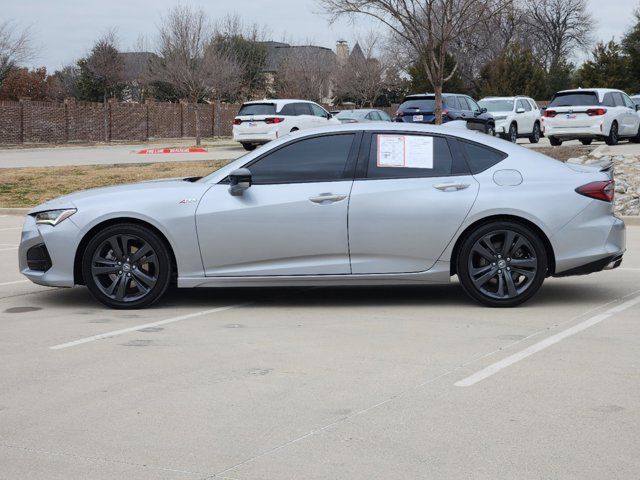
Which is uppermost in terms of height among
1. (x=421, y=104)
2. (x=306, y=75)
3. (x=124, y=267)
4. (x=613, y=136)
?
(x=306, y=75)

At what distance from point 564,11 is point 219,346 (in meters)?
89.2

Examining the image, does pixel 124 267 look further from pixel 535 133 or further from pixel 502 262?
pixel 535 133

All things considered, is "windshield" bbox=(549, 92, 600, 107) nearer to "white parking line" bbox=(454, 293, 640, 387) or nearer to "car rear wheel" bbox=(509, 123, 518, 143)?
"car rear wheel" bbox=(509, 123, 518, 143)

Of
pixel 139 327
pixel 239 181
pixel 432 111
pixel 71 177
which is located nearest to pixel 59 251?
pixel 139 327

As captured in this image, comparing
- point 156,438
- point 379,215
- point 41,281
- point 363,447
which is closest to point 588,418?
point 363,447

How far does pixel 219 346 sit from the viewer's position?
22.8 feet

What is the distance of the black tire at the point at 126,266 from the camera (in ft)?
27.1

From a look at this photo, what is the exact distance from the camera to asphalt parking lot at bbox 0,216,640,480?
4.54 m

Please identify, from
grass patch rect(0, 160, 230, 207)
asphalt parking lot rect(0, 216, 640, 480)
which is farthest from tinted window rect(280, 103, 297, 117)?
asphalt parking lot rect(0, 216, 640, 480)

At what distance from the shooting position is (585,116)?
27375mm

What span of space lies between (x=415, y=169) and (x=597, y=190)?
59.4 inches

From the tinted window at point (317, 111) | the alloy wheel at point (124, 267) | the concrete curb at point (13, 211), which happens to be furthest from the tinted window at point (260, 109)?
the alloy wheel at point (124, 267)

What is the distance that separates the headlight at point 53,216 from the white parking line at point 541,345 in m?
3.90

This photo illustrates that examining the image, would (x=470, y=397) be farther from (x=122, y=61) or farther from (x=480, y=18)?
(x=122, y=61)
